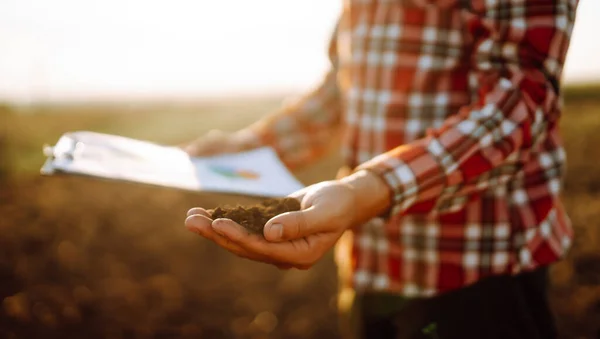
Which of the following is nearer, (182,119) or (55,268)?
(55,268)

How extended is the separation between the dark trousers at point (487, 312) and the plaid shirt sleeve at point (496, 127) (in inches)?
11.2

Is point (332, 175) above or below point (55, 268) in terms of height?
above

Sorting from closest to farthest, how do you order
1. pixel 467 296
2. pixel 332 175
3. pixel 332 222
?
1. pixel 332 222
2. pixel 467 296
3. pixel 332 175

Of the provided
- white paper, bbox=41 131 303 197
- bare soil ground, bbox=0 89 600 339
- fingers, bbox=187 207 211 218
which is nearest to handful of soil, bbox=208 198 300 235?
fingers, bbox=187 207 211 218

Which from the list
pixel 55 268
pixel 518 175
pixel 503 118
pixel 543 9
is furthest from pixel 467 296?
pixel 55 268

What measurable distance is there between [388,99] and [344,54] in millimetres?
237

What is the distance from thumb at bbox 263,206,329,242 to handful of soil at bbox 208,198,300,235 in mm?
43

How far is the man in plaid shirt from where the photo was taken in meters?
0.96

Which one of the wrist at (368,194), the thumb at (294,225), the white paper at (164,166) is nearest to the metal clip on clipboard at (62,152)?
the white paper at (164,166)

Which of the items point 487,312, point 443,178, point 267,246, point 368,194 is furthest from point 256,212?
point 487,312

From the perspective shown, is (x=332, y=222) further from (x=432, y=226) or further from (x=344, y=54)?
(x=344, y=54)

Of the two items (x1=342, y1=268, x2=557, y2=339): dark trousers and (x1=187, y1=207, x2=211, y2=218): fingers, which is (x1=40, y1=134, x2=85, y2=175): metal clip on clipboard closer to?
(x1=187, y1=207, x2=211, y2=218): fingers

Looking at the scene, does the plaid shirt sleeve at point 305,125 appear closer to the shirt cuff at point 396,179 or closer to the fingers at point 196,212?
the shirt cuff at point 396,179

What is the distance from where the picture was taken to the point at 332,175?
6.07m
